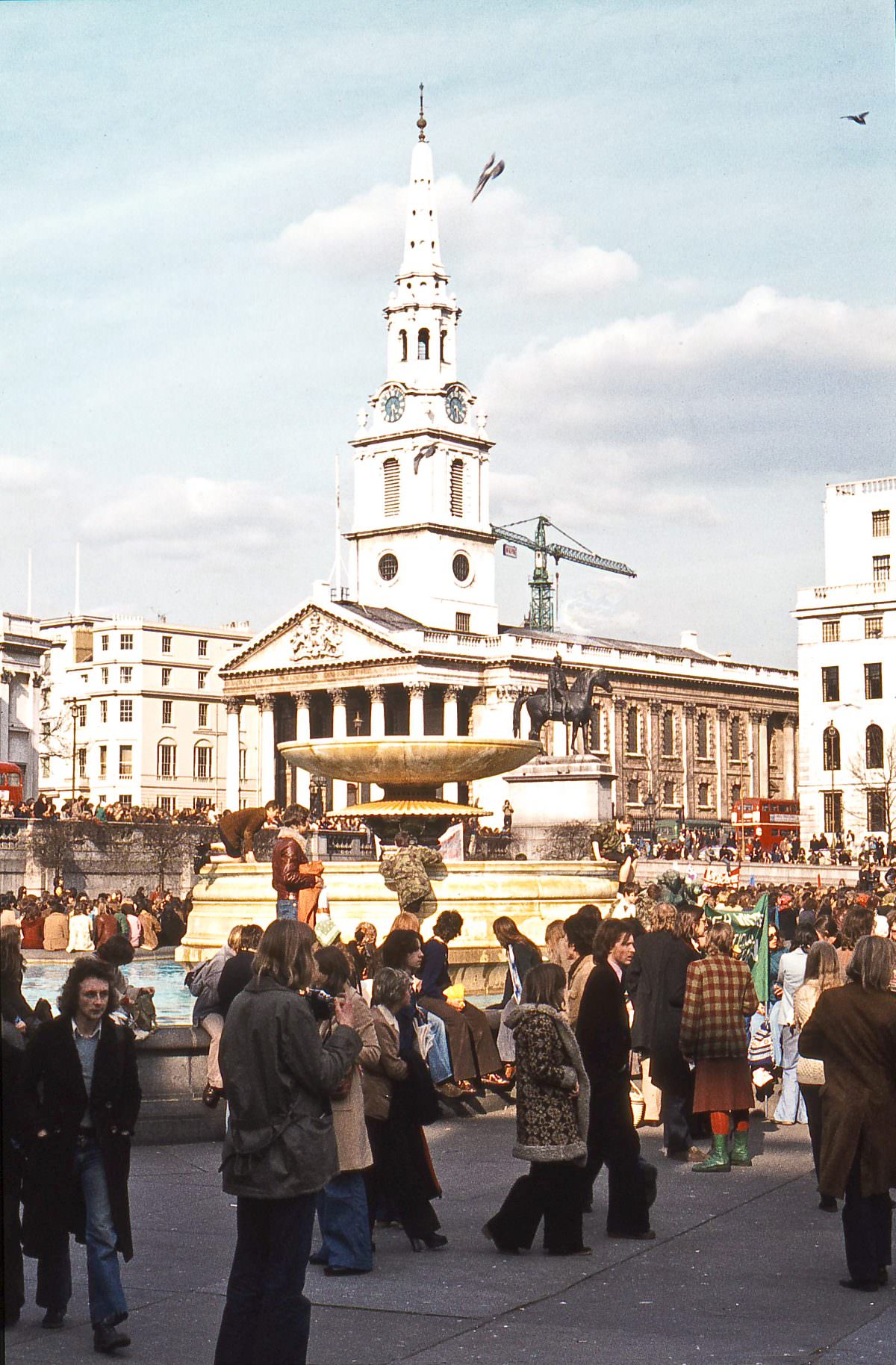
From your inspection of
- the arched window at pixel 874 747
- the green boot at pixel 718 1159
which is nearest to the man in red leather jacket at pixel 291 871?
the green boot at pixel 718 1159

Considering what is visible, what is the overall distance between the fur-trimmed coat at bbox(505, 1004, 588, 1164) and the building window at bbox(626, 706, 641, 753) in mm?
89887

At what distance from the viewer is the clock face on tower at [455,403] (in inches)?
3720

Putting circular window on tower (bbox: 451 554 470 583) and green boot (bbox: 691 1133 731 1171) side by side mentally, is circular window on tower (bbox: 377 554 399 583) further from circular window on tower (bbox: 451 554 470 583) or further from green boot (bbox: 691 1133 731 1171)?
green boot (bbox: 691 1133 731 1171)

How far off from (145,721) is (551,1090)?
9917cm

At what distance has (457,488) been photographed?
95.2 meters

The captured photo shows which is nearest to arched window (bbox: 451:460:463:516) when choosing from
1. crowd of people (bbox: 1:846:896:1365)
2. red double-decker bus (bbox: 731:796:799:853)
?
red double-decker bus (bbox: 731:796:799:853)

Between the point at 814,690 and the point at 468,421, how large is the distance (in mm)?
27383

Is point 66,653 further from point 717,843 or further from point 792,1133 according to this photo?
point 792,1133

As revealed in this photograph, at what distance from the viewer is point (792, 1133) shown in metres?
12.9

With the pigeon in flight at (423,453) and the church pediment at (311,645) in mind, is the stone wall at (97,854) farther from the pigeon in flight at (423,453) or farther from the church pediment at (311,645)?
the pigeon in flight at (423,453)

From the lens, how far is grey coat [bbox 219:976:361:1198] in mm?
6656

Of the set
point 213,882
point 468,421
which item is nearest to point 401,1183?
point 213,882

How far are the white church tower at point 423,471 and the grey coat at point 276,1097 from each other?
280 ft

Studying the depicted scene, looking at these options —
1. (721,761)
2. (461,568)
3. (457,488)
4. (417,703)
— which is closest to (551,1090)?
(417,703)
